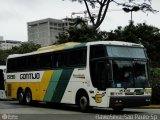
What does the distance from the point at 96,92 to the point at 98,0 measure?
23.9 meters

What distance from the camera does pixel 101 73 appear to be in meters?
20.2

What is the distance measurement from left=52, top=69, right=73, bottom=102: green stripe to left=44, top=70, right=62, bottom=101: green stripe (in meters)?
0.25

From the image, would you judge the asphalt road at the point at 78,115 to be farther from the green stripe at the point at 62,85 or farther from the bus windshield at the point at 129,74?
the green stripe at the point at 62,85

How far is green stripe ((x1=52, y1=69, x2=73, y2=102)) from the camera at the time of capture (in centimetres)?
2298

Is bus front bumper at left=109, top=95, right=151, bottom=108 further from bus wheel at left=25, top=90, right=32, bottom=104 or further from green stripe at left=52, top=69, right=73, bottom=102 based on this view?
bus wheel at left=25, top=90, right=32, bottom=104

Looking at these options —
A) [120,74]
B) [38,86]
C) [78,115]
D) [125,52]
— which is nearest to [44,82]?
[38,86]

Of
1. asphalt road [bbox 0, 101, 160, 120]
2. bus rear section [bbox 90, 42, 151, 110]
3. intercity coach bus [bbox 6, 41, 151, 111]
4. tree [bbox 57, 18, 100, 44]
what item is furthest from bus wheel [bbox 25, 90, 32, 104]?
tree [bbox 57, 18, 100, 44]

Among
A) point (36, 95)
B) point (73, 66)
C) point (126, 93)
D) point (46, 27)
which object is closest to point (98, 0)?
point (36, 95)

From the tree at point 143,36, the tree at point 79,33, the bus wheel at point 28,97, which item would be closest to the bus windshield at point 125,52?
the bus wheel at point 28,97

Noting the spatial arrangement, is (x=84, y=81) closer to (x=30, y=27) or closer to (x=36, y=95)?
(x=36, y=95)

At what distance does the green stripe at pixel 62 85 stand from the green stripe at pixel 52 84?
0.25m

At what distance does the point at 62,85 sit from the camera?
2367 cm

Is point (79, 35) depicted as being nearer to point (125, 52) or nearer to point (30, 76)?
point (30, 76)

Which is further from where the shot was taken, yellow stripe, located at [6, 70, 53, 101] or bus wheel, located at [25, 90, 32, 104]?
bus wheel, located at [25, 90, 32, 104]
